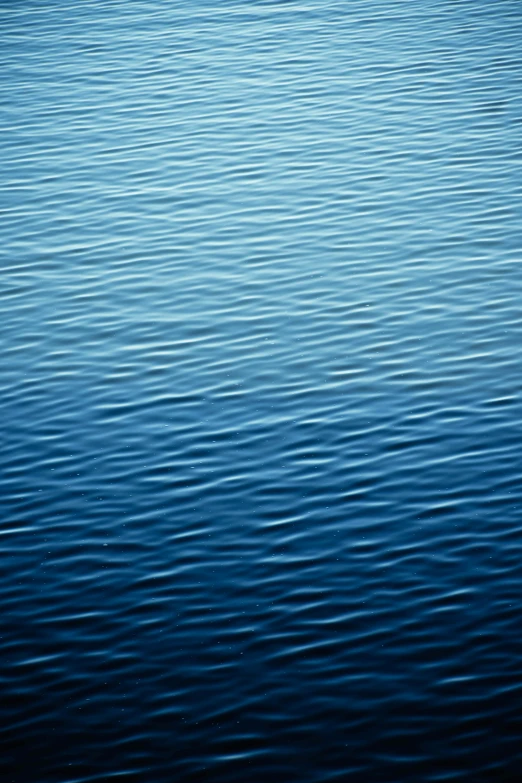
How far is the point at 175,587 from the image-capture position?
38.6 feet

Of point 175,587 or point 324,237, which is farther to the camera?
point 324,237

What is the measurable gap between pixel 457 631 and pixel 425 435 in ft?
11.3

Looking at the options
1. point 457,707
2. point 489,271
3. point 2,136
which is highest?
point 2,136

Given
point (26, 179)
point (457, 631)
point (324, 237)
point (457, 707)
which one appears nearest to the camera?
point (457, 707)

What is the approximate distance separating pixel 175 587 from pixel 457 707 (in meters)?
2.94

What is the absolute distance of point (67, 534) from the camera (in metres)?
12.8

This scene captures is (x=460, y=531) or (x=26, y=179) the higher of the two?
(x=26, y=179)

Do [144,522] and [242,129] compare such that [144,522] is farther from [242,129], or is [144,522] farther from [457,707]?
[242,129]

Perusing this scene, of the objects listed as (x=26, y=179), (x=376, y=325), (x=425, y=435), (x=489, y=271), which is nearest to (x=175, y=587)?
(x=425, y=435)

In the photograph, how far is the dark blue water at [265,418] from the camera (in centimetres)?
1020

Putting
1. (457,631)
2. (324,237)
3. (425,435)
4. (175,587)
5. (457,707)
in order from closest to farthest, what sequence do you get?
(457,707) → (457,631) → (175,587) → (425,435) → (324,237)

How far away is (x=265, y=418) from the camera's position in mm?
14711

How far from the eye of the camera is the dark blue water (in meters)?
10.2

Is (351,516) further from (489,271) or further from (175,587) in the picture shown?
(489,271)
